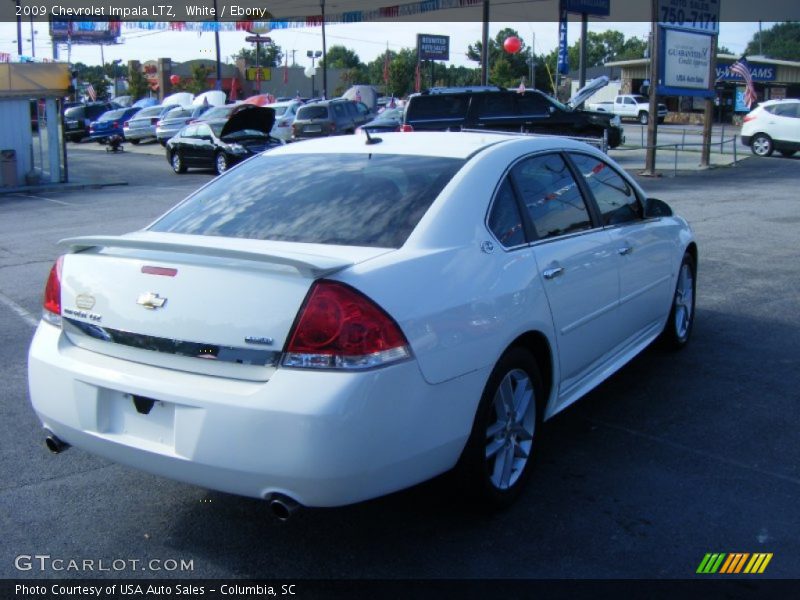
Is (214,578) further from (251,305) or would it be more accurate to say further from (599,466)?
(599,466)

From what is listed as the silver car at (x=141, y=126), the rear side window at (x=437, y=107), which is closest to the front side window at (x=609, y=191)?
the rear side window at (x=437, y=107)

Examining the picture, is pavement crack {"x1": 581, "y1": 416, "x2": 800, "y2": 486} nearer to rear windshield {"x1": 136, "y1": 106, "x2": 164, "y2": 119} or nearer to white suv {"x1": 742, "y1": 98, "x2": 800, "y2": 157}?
white suv {"x1": 742, "y1": 98, "x2": 800, "y2": 157}

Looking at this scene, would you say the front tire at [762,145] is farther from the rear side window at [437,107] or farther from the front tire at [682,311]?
the front tire at [682,311]

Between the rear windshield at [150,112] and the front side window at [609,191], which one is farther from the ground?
the rear windshield at [150,112]

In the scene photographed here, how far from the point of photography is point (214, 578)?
3449mm

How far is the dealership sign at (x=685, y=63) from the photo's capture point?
21.8m

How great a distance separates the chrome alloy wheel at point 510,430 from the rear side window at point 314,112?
27271mm

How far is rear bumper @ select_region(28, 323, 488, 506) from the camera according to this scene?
3115mm

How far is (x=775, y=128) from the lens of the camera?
27.0 m

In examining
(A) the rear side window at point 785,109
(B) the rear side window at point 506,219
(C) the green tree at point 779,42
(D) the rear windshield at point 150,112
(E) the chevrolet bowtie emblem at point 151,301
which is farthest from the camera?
(C) the green tree at point 779,42

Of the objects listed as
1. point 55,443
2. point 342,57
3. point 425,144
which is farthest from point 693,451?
point 342,57

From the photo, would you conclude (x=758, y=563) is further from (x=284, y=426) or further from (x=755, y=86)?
(x=755, y=86)

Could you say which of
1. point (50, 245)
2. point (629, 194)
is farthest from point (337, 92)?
point (629, 194)
